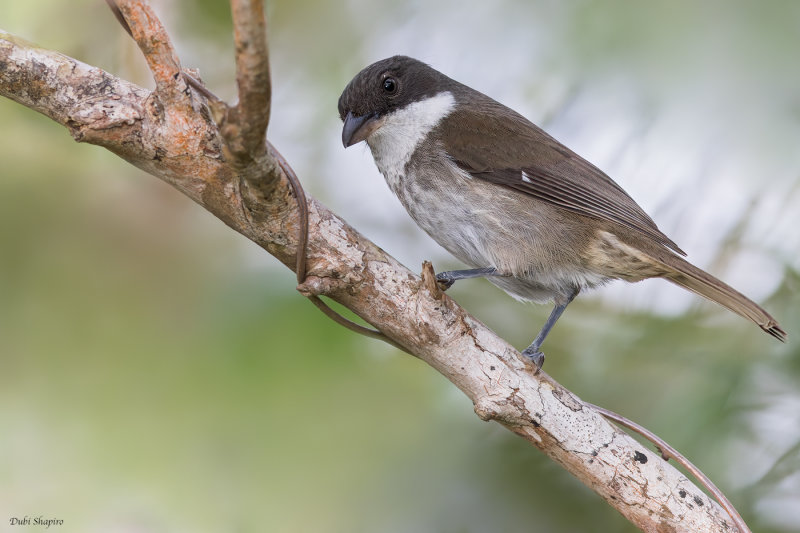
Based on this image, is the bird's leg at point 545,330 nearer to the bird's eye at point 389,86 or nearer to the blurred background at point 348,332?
the blurred background at point 348,332

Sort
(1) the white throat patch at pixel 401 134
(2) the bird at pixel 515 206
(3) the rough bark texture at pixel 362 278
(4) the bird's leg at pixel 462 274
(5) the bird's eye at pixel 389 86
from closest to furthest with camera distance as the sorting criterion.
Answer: (3) the rough bark texture at pixel 362 278, (4) the bird's leg at pixel 462 274, (2) the bird at pixel 515 206, (1) the white throat patch at pixel 401 134, (5) the bird's eye at pixel 389 86

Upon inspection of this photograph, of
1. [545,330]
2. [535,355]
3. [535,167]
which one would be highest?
[535,167]

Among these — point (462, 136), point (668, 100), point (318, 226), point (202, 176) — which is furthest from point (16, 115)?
point (668, 100)

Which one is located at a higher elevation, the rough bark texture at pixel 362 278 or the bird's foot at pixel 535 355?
the bird's foot at pixel 535 355

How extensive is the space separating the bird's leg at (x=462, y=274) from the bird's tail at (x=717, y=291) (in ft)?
1.93

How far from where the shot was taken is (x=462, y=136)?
2.68 meters

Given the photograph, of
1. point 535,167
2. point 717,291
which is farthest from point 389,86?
point 717,291

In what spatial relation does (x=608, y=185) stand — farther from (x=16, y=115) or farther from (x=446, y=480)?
(x=16, y=115)

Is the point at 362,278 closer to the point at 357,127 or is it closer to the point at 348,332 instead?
the point at 348,332

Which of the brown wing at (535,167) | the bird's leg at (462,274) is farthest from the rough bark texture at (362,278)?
the brown wing at (535,167)

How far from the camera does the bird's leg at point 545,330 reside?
2555mm

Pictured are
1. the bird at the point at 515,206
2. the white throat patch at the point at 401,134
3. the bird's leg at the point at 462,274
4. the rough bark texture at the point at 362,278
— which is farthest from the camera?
the white throat patch at the point at 401,134

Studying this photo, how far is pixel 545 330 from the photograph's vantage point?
2.67 m

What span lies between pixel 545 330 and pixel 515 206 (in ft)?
1.60
